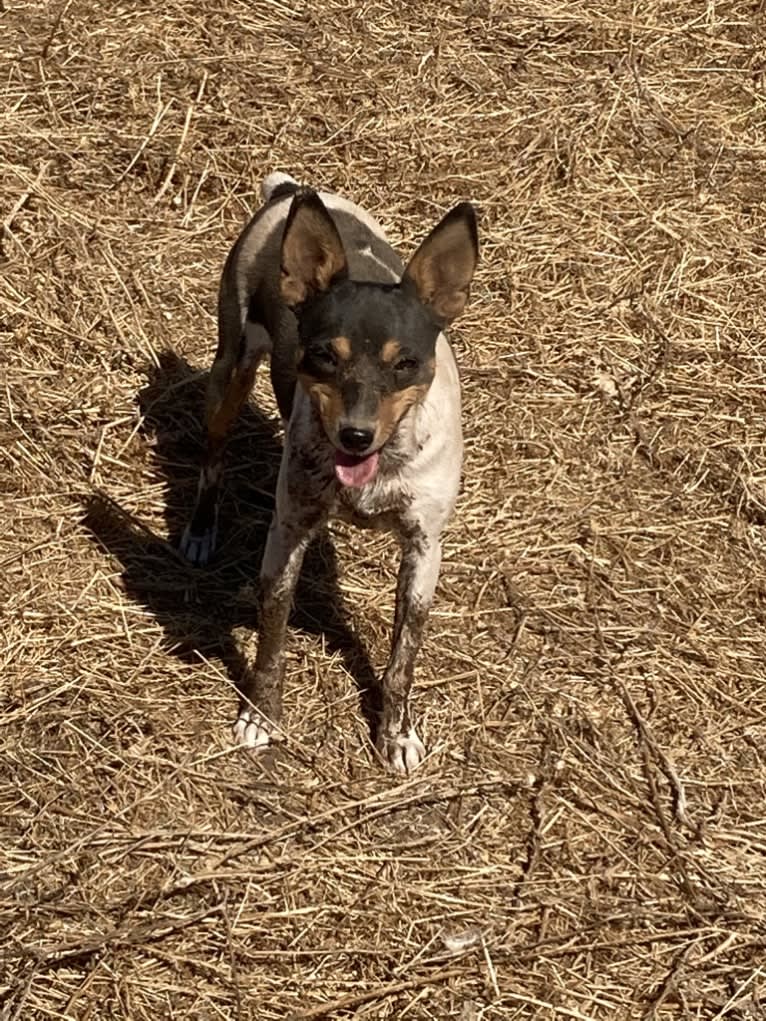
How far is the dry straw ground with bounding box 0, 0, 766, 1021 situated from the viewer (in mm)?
5141

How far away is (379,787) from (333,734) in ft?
1.06

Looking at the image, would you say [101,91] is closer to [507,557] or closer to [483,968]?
[507,557]

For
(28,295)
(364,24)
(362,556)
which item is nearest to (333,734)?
(362,556)

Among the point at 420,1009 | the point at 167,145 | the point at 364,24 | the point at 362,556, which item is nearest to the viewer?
the point at 420,1009

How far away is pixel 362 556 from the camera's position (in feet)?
22.2

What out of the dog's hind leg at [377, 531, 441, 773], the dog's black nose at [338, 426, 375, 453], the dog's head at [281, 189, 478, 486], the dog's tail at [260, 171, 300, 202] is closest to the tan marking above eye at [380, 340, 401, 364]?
the dog's head at [281, 189, 478, 486]

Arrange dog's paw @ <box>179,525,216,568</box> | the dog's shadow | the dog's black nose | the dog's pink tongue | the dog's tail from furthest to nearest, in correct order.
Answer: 1. dog's paw @ <box>179,525,216,568</box>
2. the dog's tail
3. the dog's shadow
4. the dog's pink tongue
5. the dog's black nose

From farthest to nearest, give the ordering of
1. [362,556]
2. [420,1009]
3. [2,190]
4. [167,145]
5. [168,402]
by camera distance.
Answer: [167,145] < [2,190] < [168,402] < [362,556] < [420,1009]

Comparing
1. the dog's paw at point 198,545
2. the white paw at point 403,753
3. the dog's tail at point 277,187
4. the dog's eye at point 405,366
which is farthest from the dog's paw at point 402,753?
the dog's tail at point 277,187

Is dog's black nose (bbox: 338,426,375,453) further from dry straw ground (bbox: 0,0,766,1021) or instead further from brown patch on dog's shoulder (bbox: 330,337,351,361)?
dry straw ground (bbox: 0,0,766,1021)

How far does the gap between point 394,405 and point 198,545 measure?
6.21 feet

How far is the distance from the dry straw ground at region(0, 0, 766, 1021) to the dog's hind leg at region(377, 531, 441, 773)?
90 mm

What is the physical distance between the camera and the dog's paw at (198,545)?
6648 millimetres

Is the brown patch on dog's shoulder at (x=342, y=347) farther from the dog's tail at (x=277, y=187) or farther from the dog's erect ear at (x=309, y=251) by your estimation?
the dog's tail at (x=277, y=187)
